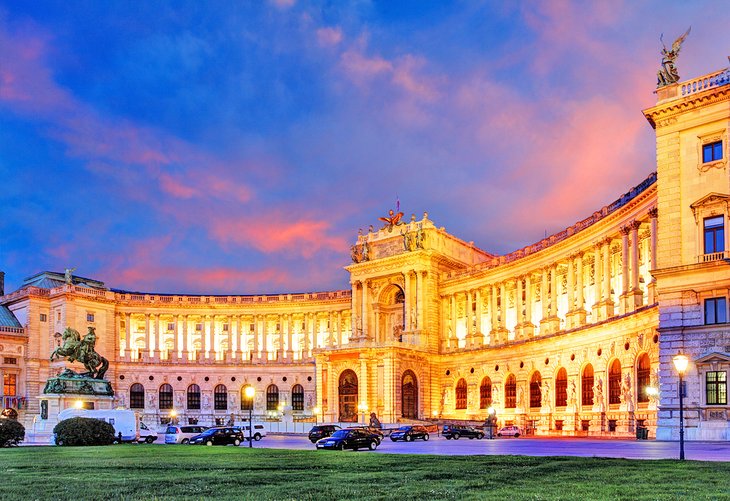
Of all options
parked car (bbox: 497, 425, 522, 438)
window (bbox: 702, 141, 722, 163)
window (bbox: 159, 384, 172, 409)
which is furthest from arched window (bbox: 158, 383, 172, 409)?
window (bbox: 702, 141, 722, 163)

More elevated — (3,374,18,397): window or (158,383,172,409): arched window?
(3,374,18,397): window

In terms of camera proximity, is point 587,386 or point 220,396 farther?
point 220,396

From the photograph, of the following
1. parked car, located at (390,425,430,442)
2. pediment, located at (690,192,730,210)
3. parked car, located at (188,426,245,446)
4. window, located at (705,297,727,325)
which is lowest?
parked car, located at (390,425,430,442)

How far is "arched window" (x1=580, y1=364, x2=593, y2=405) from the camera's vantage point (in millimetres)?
77044

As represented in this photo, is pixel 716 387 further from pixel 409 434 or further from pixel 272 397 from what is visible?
pixel 272 397

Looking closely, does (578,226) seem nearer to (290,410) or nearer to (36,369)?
(290,410)

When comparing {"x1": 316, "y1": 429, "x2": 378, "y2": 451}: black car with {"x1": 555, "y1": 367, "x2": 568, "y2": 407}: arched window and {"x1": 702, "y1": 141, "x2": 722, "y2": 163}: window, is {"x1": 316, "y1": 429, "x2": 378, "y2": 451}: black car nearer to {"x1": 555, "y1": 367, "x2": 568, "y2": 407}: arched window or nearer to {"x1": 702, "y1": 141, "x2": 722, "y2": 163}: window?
{"x1": 702, "y1": 141, "x2": 722, "y2": 163}: window

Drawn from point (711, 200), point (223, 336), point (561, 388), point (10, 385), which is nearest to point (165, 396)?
point (223, 336)

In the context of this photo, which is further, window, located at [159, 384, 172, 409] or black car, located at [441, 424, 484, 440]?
window, located at [159, 384, 172, 409]

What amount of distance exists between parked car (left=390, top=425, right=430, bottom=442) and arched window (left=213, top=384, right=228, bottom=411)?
68.6m

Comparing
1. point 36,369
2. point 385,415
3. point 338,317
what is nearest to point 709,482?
point 385,415

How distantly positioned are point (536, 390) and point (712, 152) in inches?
1661

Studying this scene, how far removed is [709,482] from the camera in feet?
76.8

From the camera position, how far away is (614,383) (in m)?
71.6
